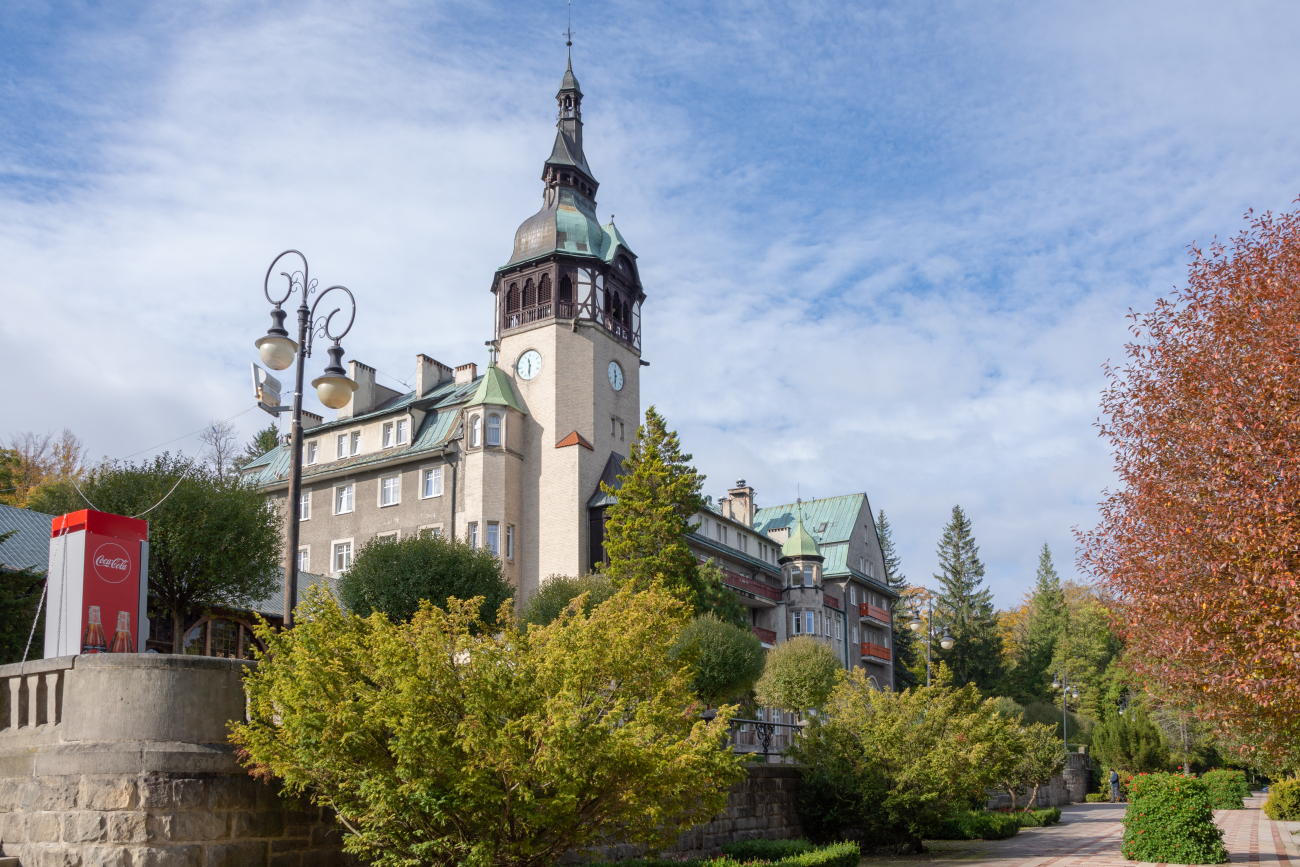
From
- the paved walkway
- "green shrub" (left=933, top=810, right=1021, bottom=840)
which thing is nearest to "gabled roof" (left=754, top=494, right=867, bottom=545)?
the paved walkway

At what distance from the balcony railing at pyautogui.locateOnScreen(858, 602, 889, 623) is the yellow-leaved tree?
173ft

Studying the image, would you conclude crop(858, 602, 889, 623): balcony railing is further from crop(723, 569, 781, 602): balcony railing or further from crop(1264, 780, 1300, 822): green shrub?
crop(1264, 780, 1300, 822): green shrub

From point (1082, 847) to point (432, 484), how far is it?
28923 millimetres

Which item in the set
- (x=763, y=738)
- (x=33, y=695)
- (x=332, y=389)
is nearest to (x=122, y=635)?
(x=33, y=695)

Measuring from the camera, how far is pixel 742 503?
6238 centimetres

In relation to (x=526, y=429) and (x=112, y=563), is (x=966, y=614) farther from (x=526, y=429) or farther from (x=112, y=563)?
(x=112, y=563)

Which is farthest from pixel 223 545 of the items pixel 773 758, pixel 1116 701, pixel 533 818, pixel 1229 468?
pixel 1116 701

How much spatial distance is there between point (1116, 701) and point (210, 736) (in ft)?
258

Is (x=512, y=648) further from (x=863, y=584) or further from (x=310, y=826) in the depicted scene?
(x=863, y=584)

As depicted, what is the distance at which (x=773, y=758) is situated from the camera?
75.5ft

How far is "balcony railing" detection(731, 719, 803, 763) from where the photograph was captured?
21.9 m

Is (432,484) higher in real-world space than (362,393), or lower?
lower

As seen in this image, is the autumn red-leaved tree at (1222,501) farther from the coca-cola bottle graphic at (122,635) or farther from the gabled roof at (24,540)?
the gabled roof at (24,540)

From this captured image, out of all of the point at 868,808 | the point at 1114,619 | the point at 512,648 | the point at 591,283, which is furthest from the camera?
the point at 591,283
